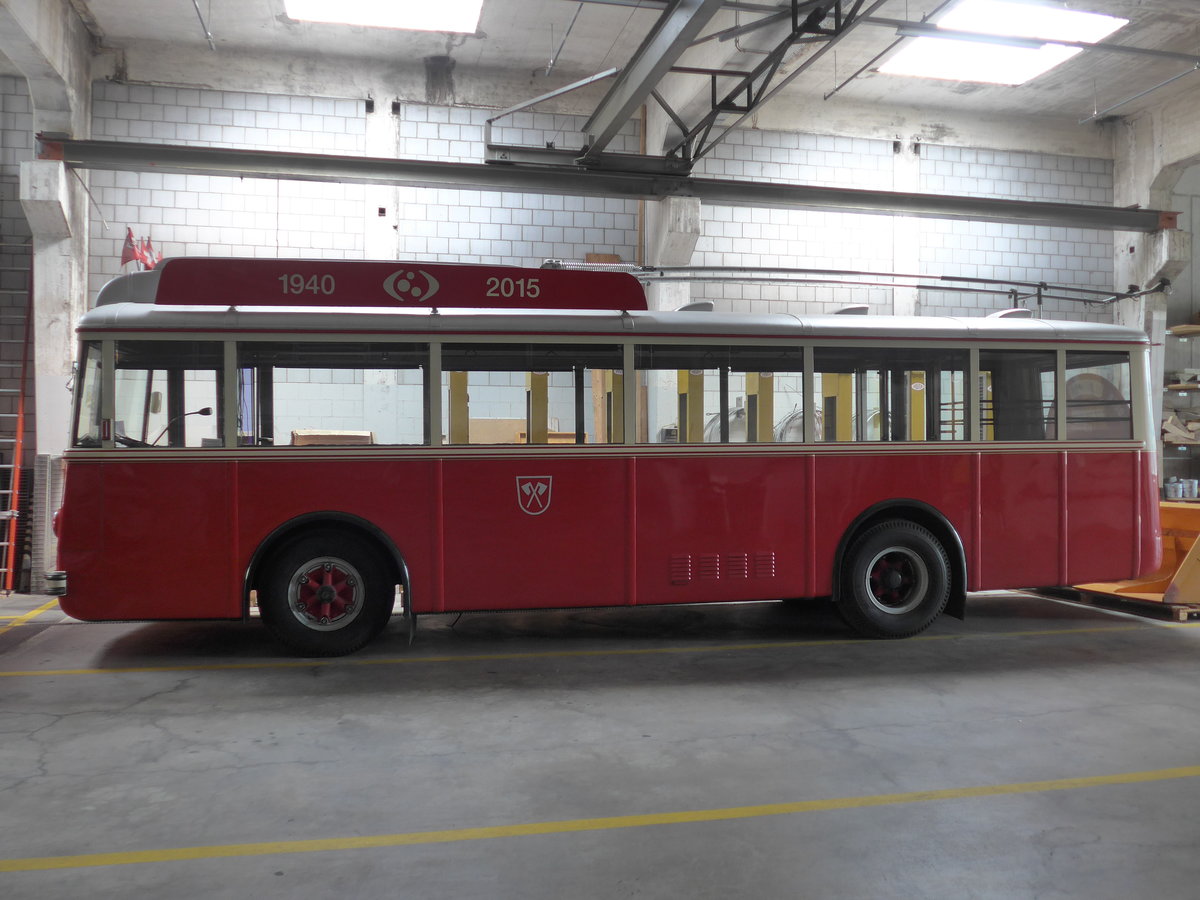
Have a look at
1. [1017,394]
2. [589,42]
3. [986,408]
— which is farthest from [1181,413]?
[589,42]

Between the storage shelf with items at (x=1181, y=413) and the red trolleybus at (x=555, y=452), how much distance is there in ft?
26.9

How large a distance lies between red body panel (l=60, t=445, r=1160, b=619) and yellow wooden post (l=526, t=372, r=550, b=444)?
154 millimetres

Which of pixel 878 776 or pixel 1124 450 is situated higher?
pixel 1124 450

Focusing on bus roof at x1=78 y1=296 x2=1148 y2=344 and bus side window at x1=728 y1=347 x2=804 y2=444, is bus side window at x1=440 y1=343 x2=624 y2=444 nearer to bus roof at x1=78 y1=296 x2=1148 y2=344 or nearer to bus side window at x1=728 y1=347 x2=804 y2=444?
bus roof at x1=78 y1=296 x2=1148 y2=344

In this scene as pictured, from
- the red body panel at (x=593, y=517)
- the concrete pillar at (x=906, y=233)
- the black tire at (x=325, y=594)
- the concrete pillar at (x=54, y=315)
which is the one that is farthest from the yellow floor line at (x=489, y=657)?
the concrete pillar at (x=906, y=233)

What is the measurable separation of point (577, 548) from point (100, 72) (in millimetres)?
10227

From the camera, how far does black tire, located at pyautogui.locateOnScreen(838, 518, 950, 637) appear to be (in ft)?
24.2

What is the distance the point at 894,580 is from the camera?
7.46 m

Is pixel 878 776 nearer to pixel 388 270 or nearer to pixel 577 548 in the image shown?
pixel 577 548

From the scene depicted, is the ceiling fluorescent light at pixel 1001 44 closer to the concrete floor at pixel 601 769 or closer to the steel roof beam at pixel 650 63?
the steel roof beam at pixel 650 63

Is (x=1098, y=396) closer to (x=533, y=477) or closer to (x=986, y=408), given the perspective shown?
(x=986, y=408)

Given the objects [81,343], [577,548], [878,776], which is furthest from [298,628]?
[878,776]

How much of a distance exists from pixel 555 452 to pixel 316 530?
6.43 ft

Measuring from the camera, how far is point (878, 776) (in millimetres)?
4348
